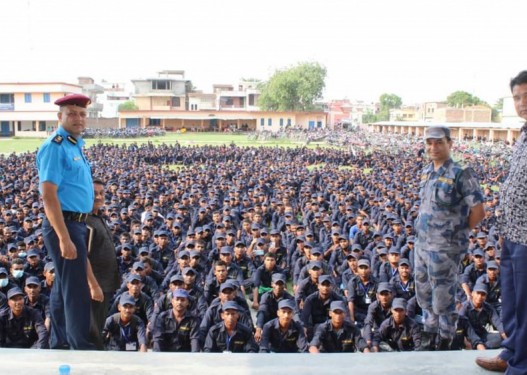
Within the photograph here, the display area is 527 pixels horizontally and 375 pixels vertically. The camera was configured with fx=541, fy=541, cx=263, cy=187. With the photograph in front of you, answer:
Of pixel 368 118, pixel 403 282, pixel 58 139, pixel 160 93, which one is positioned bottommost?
pixel 403 282

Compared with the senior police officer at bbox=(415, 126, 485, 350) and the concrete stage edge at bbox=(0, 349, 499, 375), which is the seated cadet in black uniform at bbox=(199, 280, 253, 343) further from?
the senior police officer at bbox=(415, 126, 485, 350)

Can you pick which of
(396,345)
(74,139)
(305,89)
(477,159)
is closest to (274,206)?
(396,345)

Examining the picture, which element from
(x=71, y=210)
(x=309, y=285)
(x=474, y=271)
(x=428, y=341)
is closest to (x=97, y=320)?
(x=71, y=210)

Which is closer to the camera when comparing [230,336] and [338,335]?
[230,336]

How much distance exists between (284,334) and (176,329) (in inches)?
38.9

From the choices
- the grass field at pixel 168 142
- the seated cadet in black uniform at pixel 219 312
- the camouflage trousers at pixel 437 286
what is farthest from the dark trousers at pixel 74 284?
the grass field at pixel 168 142

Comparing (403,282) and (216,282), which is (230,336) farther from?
(403,282)

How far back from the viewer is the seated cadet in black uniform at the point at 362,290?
617 centimetres

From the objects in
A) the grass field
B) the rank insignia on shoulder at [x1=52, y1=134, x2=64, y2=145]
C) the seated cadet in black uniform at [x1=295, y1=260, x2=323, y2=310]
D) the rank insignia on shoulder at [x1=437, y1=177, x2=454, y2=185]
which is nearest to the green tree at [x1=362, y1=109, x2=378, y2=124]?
the grass field

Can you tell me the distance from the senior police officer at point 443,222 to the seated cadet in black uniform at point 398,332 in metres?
2.74

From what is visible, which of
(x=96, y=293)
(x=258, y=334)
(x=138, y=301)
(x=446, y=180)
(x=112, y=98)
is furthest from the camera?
(x=112, y=98)

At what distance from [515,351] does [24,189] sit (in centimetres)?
1298

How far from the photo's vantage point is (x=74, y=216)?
8.38ft

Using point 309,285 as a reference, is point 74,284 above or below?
above
